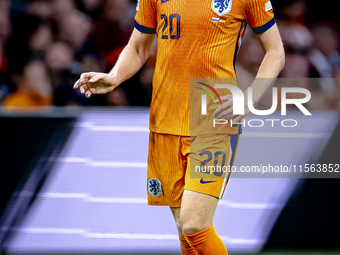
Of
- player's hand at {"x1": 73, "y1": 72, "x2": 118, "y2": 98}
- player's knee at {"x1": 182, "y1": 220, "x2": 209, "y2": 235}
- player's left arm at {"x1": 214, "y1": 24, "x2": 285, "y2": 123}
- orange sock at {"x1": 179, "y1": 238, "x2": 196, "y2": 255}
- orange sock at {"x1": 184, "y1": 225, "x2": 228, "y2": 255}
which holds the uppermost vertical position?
player's left arm at {"x1": 214, "y1": 24, "x2": 285, "y2": 123}

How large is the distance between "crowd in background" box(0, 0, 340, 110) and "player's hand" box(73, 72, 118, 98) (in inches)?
64.4

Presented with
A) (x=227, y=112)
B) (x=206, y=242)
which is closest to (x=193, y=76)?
(x=227, y=112)

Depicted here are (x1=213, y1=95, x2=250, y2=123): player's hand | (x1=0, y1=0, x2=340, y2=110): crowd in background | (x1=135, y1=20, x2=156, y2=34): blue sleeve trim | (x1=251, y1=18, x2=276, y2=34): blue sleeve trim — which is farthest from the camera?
(x1=0, y1=0, x2=340, y2=110): crowd in background

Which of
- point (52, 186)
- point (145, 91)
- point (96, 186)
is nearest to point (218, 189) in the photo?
point (96, 186)

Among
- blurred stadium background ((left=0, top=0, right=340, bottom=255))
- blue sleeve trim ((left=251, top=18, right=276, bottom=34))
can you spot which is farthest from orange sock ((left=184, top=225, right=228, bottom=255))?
blurred stadium background ((left=0, top=0, right=340, bottom=255))

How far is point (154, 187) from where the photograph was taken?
92.7 inches

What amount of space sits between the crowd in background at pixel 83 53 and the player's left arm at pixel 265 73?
1.64m

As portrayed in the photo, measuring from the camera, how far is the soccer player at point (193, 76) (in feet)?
6.81

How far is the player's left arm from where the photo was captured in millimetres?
2014

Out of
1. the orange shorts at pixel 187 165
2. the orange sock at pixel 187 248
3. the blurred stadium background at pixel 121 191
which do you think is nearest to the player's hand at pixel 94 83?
the orange shorts at pixel 187 165

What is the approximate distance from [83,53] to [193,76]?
2.24 metres

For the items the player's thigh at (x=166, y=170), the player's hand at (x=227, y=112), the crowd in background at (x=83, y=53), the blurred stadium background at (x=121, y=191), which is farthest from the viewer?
the crowd in background at (x=83, y=53)

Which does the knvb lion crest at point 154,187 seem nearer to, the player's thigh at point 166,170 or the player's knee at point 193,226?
the player's thigh at point 166,170

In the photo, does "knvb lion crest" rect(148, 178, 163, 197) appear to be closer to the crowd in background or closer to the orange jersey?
the orange jersey
